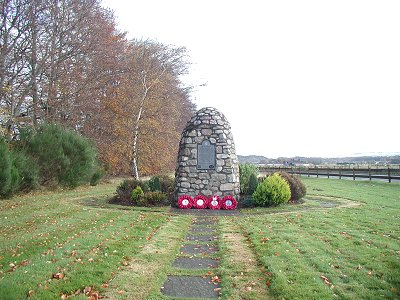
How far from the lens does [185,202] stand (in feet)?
45.8

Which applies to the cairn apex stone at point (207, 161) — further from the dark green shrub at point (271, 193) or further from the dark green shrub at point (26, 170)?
the dark green shrub at point (26, 170)

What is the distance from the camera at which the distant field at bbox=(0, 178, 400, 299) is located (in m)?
4.97

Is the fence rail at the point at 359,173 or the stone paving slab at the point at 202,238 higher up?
the fence rail at the point at 359,173

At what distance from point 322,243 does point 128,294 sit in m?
4.53

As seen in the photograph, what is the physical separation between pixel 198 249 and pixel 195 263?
108 centimetres

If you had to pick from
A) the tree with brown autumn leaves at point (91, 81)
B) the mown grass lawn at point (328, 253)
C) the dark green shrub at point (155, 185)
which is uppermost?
the tree with brown autumn leaves at point (91, 81)

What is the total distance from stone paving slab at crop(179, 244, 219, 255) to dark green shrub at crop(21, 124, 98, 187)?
12170 millimetres

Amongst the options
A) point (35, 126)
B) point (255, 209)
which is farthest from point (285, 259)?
point (35, 126)

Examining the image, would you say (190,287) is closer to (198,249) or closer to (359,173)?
(198,249)

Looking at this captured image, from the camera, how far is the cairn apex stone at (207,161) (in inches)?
573

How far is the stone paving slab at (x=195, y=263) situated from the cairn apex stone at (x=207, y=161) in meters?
7.84

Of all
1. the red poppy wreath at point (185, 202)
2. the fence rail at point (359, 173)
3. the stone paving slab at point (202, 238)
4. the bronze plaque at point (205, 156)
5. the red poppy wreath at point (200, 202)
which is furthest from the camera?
the fence rail at point (359, 173)

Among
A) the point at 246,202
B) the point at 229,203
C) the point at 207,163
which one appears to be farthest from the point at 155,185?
the point at 246,202

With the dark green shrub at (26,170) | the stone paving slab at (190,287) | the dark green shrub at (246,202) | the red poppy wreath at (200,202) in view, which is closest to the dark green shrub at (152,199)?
the red poppy wreath at (200,202)
